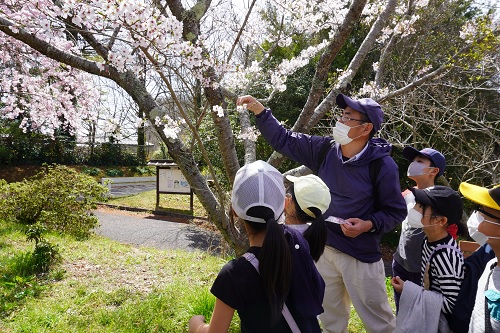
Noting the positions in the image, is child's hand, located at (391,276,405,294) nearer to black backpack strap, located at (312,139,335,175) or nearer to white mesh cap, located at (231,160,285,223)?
black backpack strap, located at (312,139,335,175)

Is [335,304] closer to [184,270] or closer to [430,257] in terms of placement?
[430,257]

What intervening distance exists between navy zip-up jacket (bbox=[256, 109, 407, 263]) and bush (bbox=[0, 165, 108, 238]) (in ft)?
18.6

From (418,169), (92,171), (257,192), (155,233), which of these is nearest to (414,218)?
(418,169)

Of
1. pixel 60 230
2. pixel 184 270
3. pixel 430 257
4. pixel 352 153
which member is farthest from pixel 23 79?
pixel 430 257

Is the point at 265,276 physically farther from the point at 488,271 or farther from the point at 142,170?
the point at 142,170

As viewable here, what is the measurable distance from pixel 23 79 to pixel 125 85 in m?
7.17

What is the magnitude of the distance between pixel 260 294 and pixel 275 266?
0.15 m

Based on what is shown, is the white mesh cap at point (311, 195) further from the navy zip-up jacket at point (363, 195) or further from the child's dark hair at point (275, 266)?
the navy zip-up jacket at point (363, 195)

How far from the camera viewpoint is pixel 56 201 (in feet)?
21.8

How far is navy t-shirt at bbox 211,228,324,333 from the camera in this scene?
122 centimetres

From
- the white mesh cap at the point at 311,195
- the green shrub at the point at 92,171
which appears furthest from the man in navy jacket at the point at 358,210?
the green shrub at the point at 92,171

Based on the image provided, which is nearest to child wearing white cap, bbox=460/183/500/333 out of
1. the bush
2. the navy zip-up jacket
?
the navy zip-up jacket

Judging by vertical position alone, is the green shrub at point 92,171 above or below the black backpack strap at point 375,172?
below

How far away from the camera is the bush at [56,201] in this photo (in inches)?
259
